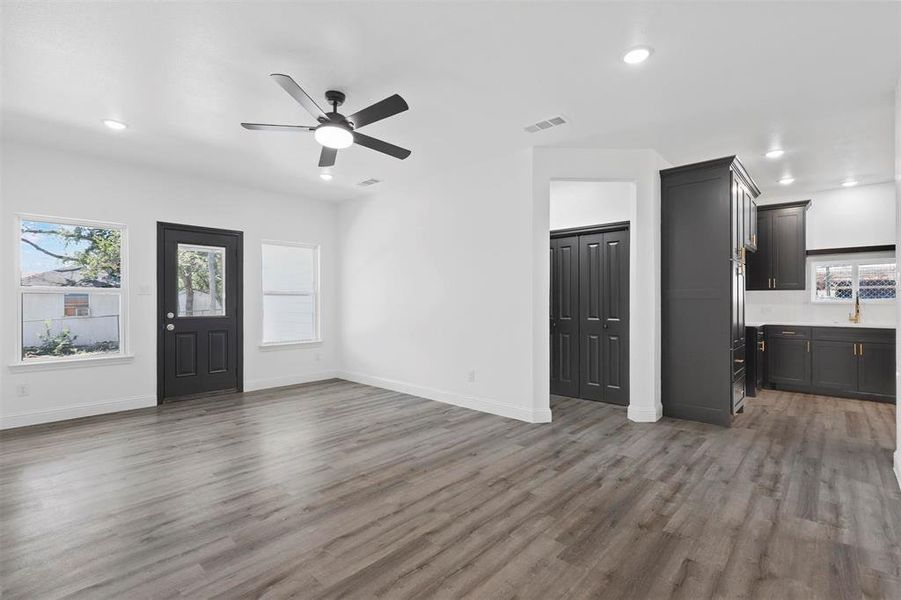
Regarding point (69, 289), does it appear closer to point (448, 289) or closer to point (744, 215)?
point (448, 289)

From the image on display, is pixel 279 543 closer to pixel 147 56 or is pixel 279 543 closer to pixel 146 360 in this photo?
pixel 147 56

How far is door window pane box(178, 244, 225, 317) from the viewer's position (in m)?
5.68

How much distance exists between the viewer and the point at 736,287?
4.52 m

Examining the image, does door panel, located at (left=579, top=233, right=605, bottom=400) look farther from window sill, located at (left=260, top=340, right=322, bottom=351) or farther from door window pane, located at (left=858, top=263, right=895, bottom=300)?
window sill, located at (left=260, top=340, right=322, bottom=351)

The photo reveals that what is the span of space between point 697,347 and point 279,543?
4.24m

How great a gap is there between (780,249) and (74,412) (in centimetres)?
908

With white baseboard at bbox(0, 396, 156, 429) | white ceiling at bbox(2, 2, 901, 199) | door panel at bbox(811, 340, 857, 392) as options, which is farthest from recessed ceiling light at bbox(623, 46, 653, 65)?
white baseboard at bbox(0, 396, 156, 429)

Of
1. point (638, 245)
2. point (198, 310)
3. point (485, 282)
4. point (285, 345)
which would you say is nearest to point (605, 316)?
point (638, 245)

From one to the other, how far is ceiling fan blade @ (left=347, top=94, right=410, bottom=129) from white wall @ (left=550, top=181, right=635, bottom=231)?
2976 millimetres

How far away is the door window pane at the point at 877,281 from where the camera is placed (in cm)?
575

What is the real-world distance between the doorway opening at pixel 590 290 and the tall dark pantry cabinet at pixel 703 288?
53cm

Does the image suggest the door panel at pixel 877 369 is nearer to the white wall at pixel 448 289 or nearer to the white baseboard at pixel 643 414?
the white baseboard at pixel 643 414

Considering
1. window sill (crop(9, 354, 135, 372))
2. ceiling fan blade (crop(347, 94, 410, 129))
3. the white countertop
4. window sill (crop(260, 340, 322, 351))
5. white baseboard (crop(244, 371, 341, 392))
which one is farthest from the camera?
window sill (crop(260, 340, 322, 351))

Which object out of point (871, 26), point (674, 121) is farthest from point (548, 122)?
point (871, 26)
